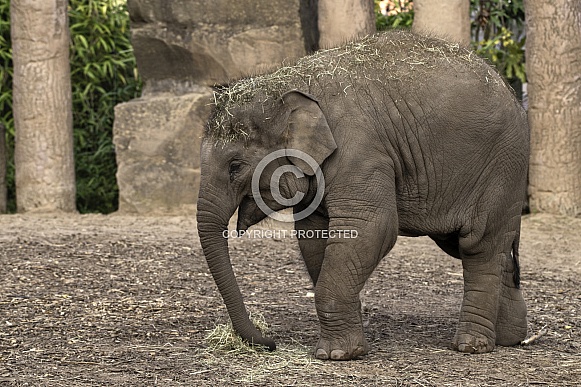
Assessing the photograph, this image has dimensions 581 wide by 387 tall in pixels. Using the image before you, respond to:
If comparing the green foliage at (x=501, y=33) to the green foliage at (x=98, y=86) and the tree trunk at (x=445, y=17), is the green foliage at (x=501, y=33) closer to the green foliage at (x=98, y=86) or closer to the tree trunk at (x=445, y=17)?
the tree trunk at (x=445, y=17)

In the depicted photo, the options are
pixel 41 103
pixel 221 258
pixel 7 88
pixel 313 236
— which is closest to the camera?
pixel 221 258

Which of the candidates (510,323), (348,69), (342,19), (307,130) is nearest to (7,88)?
(342,19)

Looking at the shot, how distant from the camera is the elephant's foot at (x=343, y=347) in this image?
505cm

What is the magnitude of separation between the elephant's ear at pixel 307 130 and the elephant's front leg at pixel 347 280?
35 centimetres

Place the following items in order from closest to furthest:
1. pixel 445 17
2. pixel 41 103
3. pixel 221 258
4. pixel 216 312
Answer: pixel 221 258 < pixel 216 312 < pixel 445 17 < pixel 41 103

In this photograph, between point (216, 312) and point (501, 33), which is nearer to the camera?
point (216, 312)

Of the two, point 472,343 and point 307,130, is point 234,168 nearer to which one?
point 307,130

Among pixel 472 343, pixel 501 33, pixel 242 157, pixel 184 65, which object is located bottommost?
pixel 472 343

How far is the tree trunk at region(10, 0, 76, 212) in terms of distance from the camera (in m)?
10.4

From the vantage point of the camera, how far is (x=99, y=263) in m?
7.71

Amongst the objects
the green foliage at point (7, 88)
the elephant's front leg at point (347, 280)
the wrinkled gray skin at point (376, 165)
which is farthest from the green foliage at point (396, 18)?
the elephant's front leg at point (347, 280)

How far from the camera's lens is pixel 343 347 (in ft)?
16.6

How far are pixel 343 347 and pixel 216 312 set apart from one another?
4.60ft

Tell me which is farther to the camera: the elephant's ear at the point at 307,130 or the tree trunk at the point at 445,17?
the tree trunk at the point at 445,17
